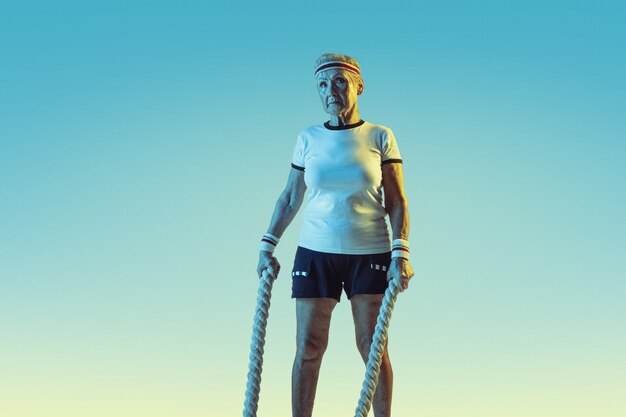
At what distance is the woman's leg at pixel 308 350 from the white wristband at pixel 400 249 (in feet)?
1.51

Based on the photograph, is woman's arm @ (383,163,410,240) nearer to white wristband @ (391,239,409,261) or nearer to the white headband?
white wristband @ (391,239,409,261)

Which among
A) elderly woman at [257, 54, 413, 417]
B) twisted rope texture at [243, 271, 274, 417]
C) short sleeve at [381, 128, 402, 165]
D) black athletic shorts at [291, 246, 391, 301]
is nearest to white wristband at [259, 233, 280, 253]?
elderly woman at [257, 54, 413, 417]

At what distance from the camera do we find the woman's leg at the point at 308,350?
465 centimetres

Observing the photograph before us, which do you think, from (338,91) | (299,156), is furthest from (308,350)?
(338,91)

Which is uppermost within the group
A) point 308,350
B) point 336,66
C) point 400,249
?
point 336,66

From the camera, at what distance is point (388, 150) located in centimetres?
489

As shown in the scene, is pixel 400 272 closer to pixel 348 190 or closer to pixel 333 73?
pixel 348 190

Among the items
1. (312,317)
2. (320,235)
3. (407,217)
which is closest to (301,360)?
(312,317)

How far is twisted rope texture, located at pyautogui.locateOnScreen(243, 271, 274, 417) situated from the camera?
4891 millimetres

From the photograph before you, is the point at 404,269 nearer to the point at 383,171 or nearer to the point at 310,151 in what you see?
the point at 383,171

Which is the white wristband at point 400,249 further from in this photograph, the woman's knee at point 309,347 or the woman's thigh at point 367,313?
the woman's knee at point 309,347

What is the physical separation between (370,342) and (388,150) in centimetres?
117

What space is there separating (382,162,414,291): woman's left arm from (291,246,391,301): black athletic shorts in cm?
10

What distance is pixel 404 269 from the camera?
462 centimetres
